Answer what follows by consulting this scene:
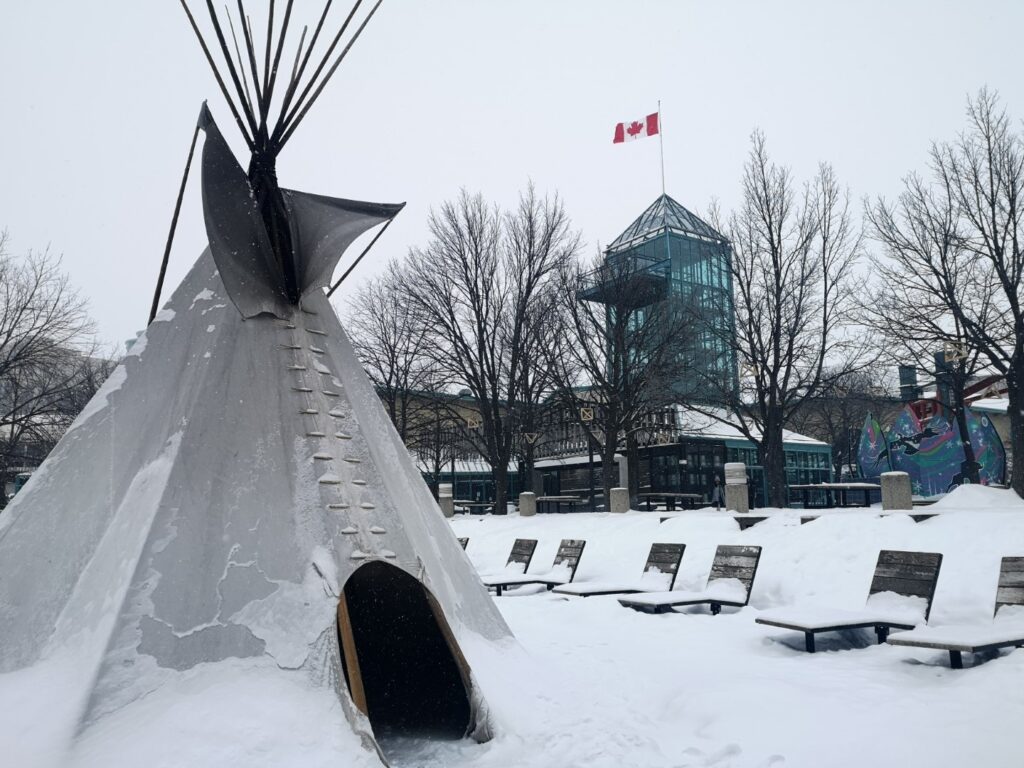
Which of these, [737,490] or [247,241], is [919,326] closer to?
[737,490]

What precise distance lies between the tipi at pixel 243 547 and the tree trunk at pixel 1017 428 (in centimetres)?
1546

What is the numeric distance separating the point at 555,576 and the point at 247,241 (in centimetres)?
934

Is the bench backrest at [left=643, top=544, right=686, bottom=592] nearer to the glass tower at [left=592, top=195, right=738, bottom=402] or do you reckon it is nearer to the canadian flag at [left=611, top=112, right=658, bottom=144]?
the glass tower at [left=592, top=195, right=738, bottom=402]

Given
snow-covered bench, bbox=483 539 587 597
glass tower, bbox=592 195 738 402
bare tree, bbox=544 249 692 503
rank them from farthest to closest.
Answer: bare tree, bbox=544 249 692 503 → glass tower, bbox=592 195 738 402 → snow-covered bench, bbox=483 539 587 597

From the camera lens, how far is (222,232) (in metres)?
6.08

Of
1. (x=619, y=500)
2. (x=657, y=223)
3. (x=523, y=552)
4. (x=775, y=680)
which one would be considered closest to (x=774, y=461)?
(x=619, y=500)

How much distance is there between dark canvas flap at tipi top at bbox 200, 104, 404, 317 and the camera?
6090 millimetres

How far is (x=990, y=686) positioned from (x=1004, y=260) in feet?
54.7

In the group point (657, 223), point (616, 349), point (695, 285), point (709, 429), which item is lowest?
point (709, 429)

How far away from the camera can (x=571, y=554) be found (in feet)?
46.8

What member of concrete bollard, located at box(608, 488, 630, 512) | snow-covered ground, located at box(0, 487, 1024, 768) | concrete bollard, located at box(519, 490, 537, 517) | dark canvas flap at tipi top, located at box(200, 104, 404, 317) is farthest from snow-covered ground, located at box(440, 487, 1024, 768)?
concrete bollard, located at box(519, 490, 537, 517)

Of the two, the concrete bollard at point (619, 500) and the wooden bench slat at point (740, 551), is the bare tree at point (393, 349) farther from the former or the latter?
the wooden bench slat at point (740, 551)

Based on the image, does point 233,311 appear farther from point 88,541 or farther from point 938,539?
point 938,539

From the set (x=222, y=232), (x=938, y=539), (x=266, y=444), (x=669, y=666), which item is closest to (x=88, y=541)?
(x=266, y=444)
